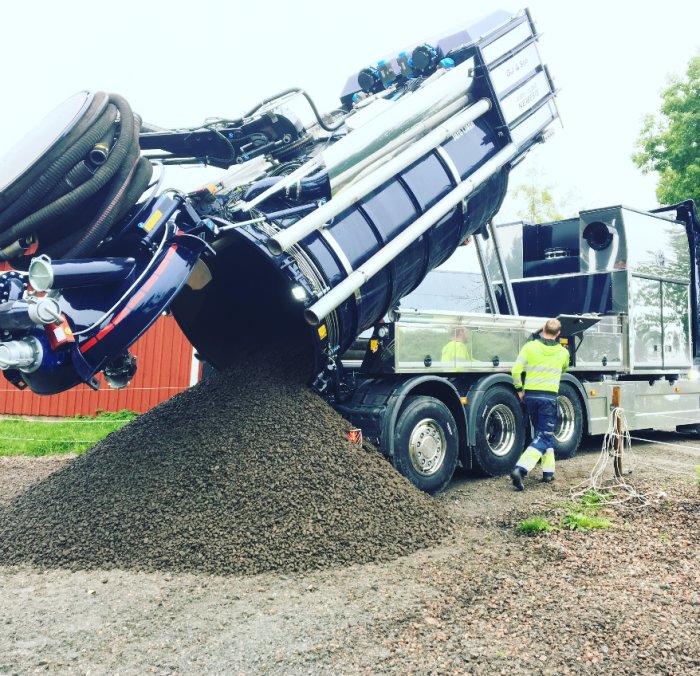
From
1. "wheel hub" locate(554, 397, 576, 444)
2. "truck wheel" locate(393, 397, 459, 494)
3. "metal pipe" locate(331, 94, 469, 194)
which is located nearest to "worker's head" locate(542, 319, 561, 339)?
"truck wheel" locate(393, 397, 459, 494)

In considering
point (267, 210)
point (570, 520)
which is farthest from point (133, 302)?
point (570, 520)

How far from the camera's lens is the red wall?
1329cm

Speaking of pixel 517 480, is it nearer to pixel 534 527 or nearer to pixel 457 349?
pixel 457 349

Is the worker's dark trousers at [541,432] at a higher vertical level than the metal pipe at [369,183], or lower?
lower

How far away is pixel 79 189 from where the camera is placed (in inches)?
171

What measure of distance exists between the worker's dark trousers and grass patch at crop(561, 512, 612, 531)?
1438mm

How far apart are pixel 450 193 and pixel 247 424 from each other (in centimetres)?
258

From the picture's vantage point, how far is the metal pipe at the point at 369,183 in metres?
4.72

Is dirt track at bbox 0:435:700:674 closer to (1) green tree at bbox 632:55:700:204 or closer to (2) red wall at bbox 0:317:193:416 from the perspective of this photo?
(2) red wall at bbox 0:317:193:416

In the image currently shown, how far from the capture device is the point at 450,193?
235 inches

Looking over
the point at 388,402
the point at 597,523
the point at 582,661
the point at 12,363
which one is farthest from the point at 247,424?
the point at 582,661

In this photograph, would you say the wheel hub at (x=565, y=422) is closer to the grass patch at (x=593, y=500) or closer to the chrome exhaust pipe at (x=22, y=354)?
the grass patch at (x=593, y=500)

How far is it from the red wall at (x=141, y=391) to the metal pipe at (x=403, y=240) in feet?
27.5

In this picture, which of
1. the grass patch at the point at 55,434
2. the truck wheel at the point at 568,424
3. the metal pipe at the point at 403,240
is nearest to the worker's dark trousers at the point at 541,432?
the truck wheel at the point at 568,424
